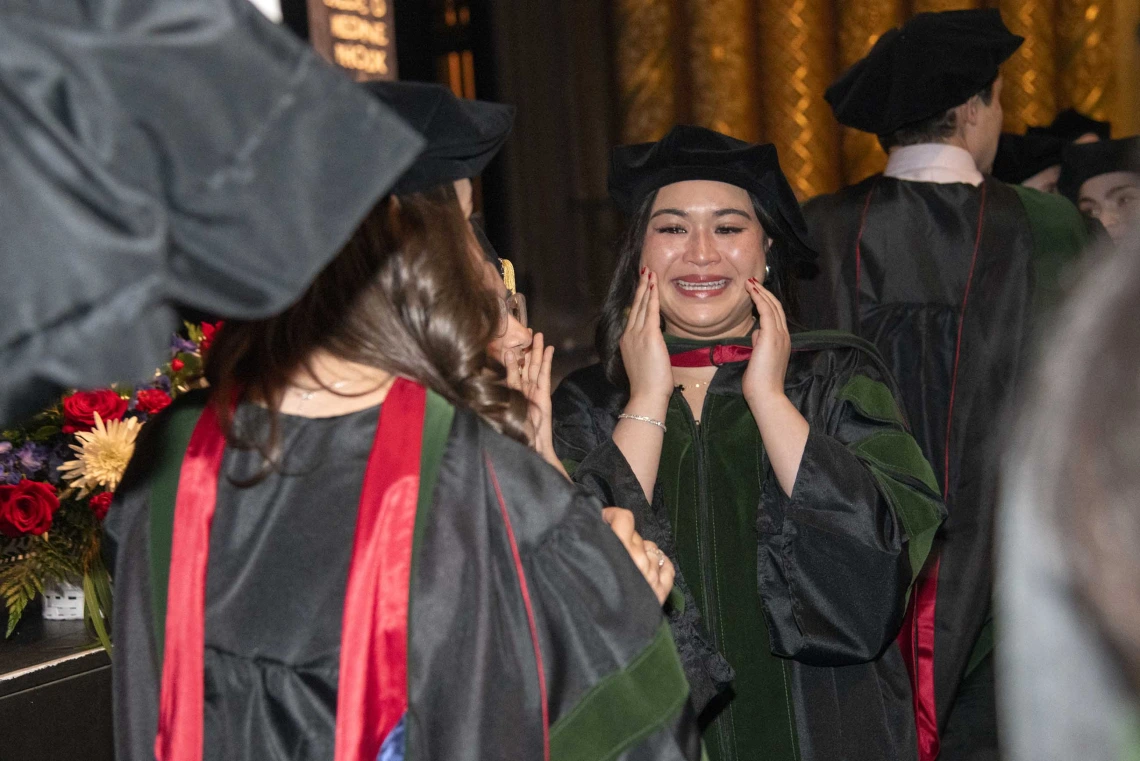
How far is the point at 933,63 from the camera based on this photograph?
116 inches

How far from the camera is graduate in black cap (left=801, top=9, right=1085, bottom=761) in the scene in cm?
292

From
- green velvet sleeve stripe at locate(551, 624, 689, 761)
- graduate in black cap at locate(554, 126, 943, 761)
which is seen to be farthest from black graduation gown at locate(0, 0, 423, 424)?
graduate in black cap at locate(554, 126, 943, 761)

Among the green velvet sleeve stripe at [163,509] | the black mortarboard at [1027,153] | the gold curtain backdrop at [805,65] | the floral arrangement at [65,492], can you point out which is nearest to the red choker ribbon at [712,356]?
the floral arrangement at [65,492]

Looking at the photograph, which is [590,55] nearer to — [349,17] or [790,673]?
[349,17]

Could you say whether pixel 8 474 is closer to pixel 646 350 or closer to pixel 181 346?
pixel 181 346

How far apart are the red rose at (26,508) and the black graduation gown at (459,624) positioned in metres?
0.76

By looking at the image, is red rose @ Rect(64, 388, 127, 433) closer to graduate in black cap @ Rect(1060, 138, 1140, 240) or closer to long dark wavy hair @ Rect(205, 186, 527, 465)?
long dark wavy hair @ Rect(205, 186, 527, 465)

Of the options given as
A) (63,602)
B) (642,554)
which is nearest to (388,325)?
(642,554)

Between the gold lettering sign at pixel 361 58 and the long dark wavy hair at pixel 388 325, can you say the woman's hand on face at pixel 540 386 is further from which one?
the gold lettering sign at pixel 361 58

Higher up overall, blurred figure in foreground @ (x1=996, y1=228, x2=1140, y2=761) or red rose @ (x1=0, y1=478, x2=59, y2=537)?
blurred figure in foreground @ (x1=996, y1=228, x2=1140, y2=761)

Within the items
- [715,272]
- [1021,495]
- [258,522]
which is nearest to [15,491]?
[258,522]

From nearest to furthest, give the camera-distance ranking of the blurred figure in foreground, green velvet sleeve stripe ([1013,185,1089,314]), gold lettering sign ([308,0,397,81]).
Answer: the blurred figure in foreground < green velvet sleeve stripe ([1013,185,1089,314]) < gold lettering sign ([308,0,397,81])

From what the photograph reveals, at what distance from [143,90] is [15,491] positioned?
4.64 ft

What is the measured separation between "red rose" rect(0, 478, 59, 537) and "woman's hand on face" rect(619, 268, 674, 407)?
961mm
